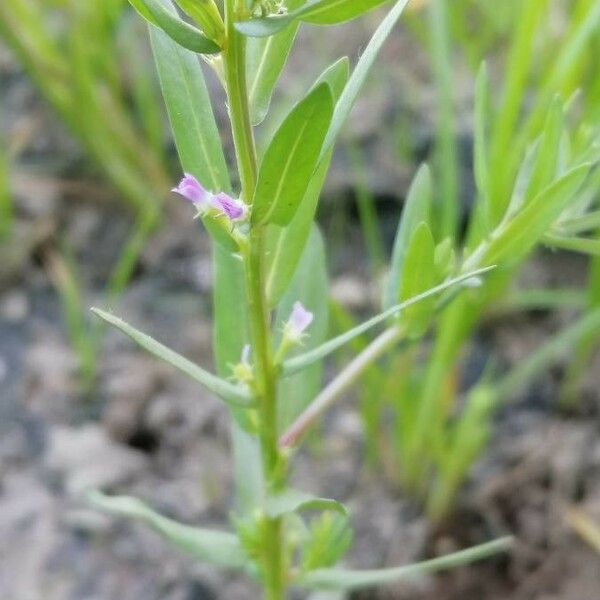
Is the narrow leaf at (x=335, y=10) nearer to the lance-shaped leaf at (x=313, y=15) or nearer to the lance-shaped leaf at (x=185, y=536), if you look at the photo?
the lance-shaped leaf at (x=313, y=15)

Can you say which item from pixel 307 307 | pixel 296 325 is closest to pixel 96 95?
pixel 307 307

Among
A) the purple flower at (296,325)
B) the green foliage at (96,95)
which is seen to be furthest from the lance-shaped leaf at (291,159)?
the green foliage at (96,95)

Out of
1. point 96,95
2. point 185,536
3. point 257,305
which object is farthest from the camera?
point 96,95

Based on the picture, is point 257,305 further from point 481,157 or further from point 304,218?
point 481,157

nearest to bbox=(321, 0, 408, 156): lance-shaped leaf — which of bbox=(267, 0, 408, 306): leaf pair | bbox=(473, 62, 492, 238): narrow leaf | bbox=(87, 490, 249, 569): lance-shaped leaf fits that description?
bbox=(267, 0, 408, 306): leaf pair

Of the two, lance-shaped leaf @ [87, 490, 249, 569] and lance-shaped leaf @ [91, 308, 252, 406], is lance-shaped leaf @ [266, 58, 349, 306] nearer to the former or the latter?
lance-shaped leaf @ [91, 308, 252, 406]
